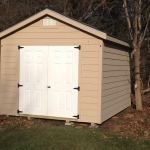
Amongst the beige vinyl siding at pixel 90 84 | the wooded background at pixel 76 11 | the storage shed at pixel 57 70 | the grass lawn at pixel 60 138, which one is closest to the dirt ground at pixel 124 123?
the grass lawn at pixel 60 138

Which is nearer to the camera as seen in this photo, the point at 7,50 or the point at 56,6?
the point at 7,50

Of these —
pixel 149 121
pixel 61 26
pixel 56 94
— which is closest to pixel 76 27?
pixel 61 26

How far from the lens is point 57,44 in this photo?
9.06m

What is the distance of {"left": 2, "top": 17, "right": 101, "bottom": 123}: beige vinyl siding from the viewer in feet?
28.5

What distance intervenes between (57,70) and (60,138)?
7.69 feet

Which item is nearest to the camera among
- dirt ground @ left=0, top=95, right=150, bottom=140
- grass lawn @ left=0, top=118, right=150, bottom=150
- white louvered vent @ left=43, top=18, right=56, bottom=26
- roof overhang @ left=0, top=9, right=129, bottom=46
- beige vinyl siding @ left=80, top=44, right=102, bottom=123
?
grass lawn @ left=0, top=118, right=150, bottom=150

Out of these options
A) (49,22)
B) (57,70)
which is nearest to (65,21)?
(49,22)

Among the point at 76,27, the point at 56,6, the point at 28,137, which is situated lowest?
the point at 28,137

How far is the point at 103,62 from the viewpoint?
28.4 feet

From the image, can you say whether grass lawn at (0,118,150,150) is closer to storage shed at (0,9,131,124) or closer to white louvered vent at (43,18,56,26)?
storage shed at (0,9,131,124)

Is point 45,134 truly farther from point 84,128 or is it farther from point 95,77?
point 95,77

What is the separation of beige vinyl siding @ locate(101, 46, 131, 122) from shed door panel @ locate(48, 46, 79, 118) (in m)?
0.86

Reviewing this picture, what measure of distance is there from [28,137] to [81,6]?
11.5 meters

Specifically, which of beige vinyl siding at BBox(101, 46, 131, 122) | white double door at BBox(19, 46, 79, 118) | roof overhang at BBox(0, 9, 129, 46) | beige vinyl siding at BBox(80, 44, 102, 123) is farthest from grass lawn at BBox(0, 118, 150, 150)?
roof overhang at BBox(0, 9, 129, 46)
